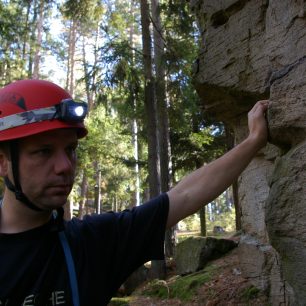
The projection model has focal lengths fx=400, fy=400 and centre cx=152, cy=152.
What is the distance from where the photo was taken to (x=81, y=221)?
2.29m

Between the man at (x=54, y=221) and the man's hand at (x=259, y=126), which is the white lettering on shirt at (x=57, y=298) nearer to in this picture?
the man at (x=54, y=221)

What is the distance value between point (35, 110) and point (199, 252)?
21.9 feet

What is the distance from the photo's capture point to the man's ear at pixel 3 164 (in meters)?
2.16

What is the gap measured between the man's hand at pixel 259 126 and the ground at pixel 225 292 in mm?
3019

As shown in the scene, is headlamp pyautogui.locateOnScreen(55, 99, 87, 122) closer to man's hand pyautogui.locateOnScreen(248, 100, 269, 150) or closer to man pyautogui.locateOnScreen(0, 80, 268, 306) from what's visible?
man pyautogui.locateOnScreen(0, 80, 268, 306)

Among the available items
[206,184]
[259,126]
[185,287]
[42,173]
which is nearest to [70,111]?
[42,173]

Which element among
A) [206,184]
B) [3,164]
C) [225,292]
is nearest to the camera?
[3,164]

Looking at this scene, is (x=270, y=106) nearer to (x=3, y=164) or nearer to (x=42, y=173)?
(x=42, y=173)

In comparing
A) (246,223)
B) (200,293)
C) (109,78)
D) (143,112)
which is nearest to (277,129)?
(246,223)

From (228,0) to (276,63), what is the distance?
1.11 metres

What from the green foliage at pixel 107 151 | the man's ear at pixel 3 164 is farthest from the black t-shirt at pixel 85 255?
the green foliage at pixel 107 151

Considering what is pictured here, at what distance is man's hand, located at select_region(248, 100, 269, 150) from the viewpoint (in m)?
2.69

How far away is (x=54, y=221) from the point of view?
85.4 inches

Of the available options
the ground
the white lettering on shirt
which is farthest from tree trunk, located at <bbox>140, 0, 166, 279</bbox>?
the white lettering on shirt
